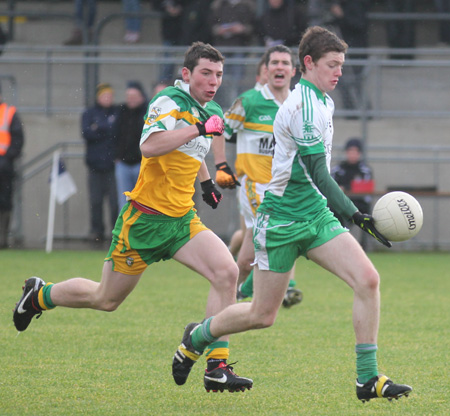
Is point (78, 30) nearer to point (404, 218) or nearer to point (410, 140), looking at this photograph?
point (410, 140)

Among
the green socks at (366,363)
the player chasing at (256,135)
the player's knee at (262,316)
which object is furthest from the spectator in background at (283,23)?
the green socks at (366,363)

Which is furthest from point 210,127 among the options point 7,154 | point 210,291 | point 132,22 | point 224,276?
point 132,22

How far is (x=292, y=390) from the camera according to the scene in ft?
18.1

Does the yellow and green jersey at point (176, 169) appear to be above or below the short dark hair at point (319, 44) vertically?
below

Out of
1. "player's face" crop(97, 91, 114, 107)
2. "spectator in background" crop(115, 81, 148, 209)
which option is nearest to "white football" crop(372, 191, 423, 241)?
"spectator in background" crop(115, 81, 148, 209)

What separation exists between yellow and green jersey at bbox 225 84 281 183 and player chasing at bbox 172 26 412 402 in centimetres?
342

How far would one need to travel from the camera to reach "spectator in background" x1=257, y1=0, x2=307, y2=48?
1443cm

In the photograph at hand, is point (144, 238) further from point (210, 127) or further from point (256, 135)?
point (256, 135)

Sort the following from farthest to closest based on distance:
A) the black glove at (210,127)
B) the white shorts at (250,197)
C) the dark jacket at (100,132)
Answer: the dark jacket at (100,132)
the white shorts at (250,197)
the black glove at (210,127)

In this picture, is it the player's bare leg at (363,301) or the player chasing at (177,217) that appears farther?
the player chasing at (177,217)

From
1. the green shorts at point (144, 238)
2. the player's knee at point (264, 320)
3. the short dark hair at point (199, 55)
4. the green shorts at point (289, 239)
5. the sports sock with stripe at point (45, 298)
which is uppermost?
the short dark hair at point (199, 55)

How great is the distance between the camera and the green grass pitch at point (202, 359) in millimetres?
5195

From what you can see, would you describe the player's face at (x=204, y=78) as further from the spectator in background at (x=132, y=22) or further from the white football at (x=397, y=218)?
the spectator in background at (x=132, y=22)

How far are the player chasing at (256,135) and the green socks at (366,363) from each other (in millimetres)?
3699
